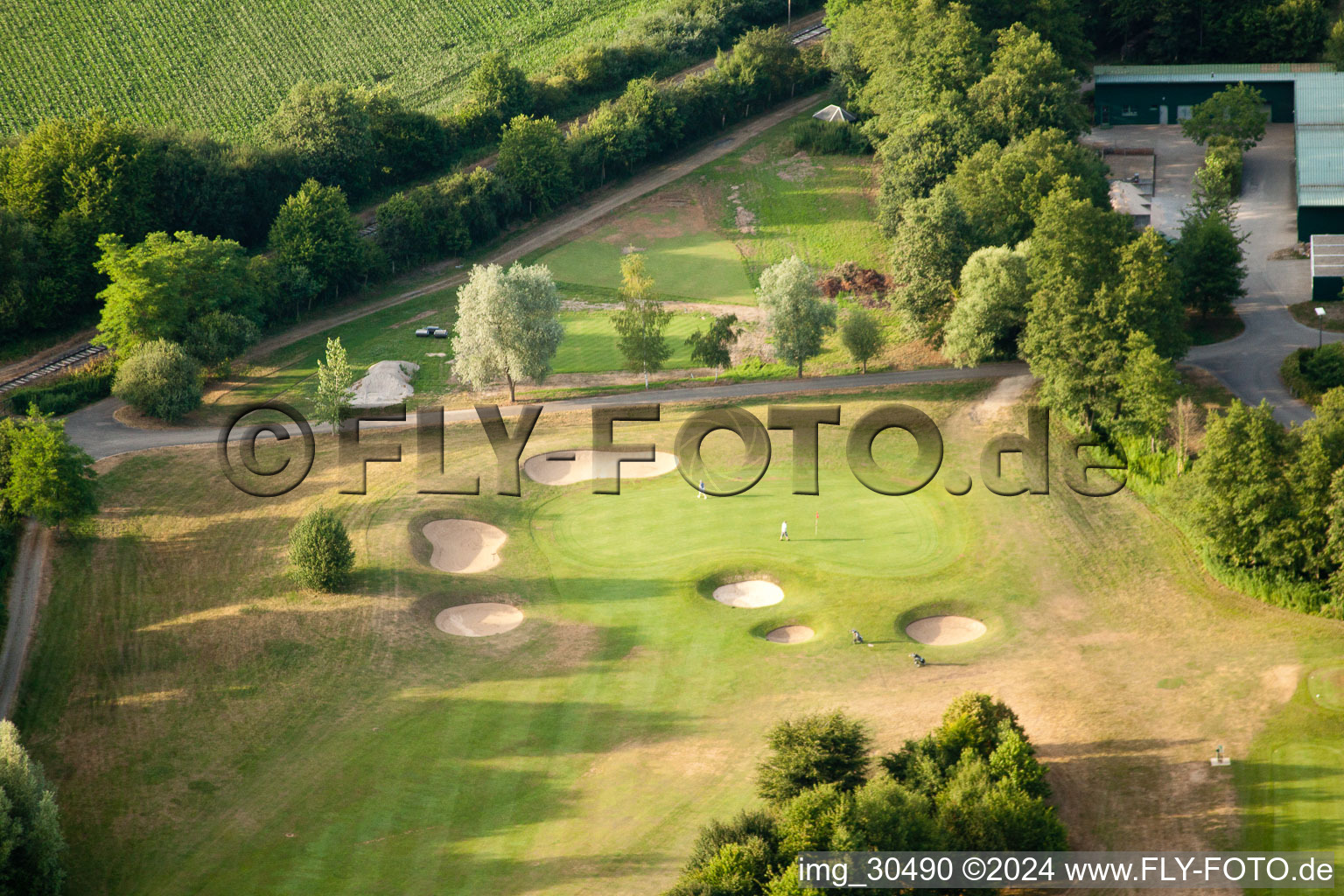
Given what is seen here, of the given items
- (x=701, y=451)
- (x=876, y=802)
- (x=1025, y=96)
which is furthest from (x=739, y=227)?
(x=876, y=802)

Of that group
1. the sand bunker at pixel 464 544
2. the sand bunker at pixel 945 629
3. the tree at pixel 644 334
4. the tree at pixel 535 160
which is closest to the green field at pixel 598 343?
the tree at pixel 644 334

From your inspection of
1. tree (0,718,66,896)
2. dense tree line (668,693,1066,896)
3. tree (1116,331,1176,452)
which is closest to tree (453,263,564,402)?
tree (1116,331,1176,452)

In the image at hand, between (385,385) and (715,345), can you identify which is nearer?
(715,345)

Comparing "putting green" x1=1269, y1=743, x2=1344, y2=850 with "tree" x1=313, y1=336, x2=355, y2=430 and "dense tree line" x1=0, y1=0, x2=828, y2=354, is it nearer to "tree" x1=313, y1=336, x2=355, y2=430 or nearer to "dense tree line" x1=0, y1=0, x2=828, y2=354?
"tree" x1=313, y1=336, x2=355, y2=430

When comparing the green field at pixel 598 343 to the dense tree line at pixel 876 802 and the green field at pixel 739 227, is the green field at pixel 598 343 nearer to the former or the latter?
the green field at pixel 739 227

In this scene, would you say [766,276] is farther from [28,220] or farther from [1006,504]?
[28,220]

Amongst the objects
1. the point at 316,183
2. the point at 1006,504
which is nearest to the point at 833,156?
the point at 316,183

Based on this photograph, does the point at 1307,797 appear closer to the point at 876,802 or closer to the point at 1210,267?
the point at 876,802
